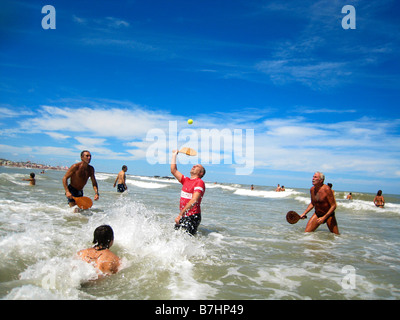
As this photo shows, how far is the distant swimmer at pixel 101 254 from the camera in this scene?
359cm

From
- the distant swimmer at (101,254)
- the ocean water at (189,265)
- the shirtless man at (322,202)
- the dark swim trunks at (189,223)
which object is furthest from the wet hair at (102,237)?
the shirtless man at (322,202)

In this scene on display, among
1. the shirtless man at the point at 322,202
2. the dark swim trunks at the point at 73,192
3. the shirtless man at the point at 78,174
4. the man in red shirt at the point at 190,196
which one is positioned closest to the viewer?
the man in red shirt at the point at 190,196

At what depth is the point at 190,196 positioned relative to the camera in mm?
5531

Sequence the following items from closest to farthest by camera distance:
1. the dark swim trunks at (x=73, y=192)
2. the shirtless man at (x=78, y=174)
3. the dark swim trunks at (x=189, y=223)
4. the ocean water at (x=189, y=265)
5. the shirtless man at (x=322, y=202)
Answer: the ocean water at (x=189, y=265)
the dark swim trunks at (x=189, y=223)
the shirtless man at (x=322, y=202)
the shirtless man at (x=78, y=174)
the dark swim trunks at (x=73, y=192)

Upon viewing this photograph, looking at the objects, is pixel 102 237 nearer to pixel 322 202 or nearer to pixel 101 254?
pixel 101 254

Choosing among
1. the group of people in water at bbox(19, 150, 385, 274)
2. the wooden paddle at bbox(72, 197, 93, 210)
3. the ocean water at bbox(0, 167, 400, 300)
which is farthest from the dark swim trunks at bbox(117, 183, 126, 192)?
the ocean water at bbox(0, 167, 400, 300)

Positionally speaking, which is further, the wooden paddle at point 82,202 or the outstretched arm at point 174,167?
the wooden paddle at point 82,202

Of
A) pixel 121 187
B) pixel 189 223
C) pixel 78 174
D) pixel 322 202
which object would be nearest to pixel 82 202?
pixel 78 174

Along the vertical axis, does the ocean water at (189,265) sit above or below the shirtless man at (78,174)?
below

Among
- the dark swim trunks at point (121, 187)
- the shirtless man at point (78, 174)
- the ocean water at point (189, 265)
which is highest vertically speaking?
the shirtless man at point (78, 174)

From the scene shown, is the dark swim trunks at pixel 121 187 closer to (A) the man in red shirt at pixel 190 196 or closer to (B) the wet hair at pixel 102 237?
(A) the man in red shirt at pixel 190 196

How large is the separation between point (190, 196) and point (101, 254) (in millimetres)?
2261

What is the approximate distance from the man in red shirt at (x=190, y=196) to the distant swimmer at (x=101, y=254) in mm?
1871
